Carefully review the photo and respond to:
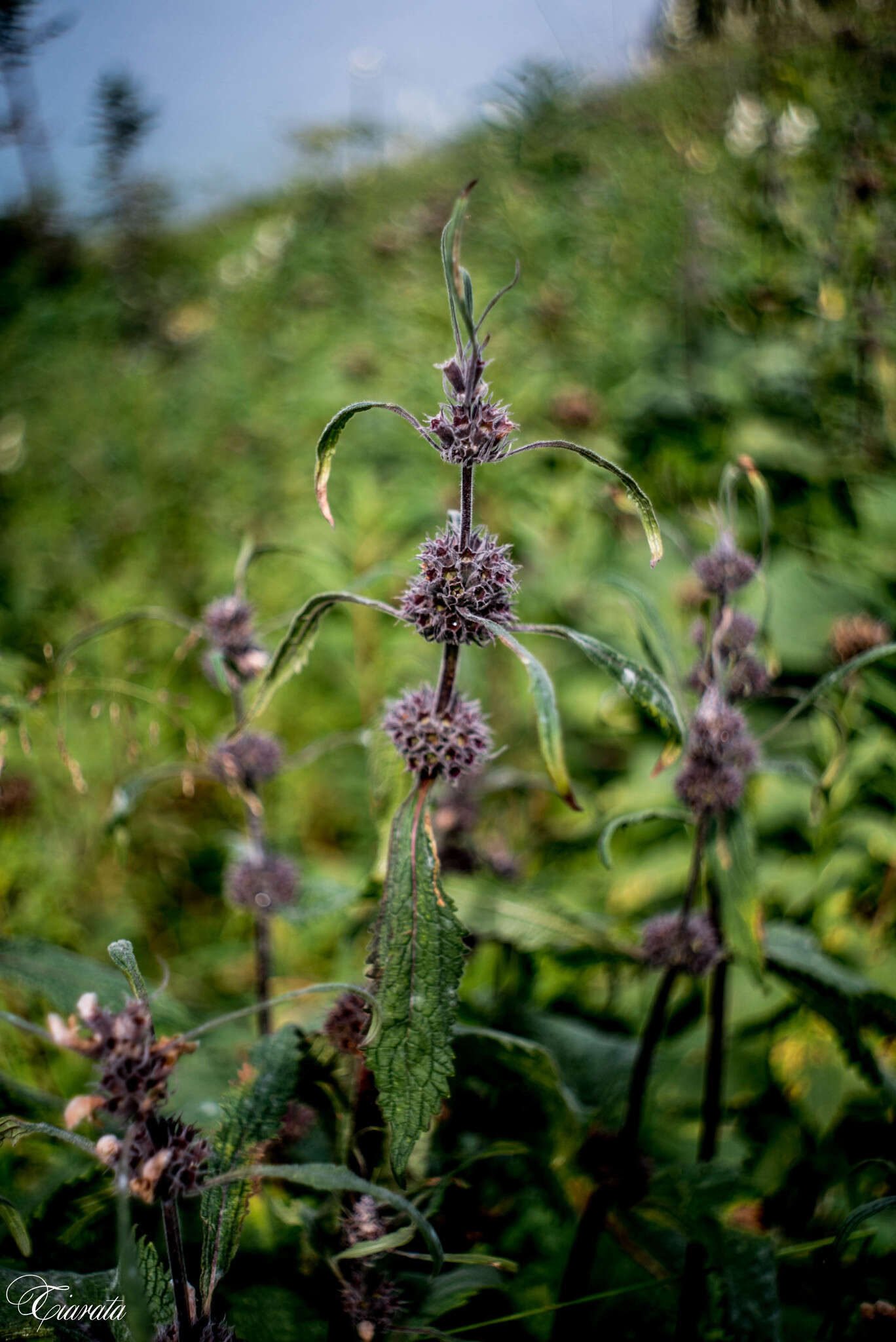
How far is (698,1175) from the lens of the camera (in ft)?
3.51

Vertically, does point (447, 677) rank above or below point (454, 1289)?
above

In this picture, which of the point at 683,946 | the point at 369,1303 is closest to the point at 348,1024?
the point at 369,1303

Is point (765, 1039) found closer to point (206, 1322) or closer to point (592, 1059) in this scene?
point (592, 1059)

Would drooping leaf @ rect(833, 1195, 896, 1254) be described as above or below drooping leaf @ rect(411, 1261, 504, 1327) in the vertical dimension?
above

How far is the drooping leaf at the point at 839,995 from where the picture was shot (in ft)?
3.54

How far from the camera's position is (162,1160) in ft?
2.07

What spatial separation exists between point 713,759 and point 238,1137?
0.73 m

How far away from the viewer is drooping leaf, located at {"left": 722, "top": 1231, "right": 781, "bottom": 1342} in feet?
3.01

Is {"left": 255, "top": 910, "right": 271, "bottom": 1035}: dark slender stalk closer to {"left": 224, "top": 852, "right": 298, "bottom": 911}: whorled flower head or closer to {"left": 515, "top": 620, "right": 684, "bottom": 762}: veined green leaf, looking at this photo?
{"left": 224, "top": 852, "right": 298, "bottom": 911}: whorled flower head

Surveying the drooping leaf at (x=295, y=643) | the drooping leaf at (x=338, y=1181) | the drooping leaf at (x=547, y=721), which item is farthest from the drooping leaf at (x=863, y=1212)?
the drooping leaf at (x=295, y=643)

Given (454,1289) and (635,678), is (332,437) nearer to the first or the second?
(635,678)

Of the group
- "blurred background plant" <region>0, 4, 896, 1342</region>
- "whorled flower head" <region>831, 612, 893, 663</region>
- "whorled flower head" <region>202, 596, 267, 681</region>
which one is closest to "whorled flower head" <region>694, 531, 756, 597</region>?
"blurred background plant" <region>0, 4, 896, 1342</region>

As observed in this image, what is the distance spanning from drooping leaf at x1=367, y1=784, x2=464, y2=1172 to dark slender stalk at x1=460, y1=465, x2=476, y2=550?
0.94 ft

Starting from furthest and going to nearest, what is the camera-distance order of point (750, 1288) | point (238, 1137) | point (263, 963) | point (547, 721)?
point (263, 963) → point (750, 1288) → point (238, 1137) → point (547, 721)
